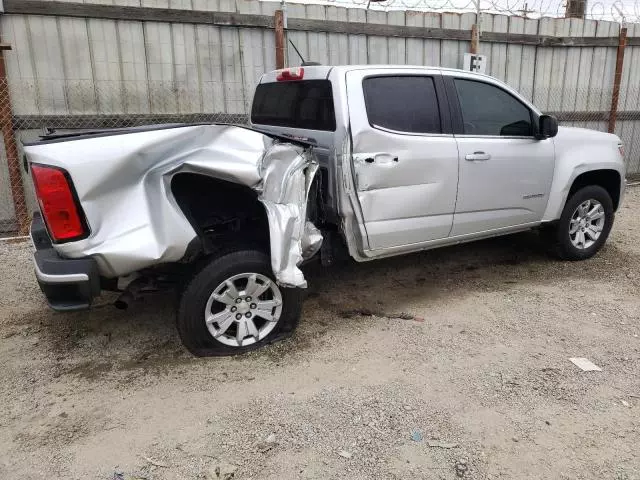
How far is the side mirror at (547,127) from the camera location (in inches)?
189

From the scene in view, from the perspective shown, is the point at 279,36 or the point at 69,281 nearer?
the point at 69,281

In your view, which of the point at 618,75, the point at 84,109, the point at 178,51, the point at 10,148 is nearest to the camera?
the point at 10,148

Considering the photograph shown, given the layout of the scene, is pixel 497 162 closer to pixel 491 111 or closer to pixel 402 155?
pixel 491 111

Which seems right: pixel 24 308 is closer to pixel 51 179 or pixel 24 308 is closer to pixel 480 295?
pixel 51 179

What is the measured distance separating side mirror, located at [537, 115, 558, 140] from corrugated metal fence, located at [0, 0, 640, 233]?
3.36 metres

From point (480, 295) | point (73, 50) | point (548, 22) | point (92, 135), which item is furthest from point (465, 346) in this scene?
point (548, 22)

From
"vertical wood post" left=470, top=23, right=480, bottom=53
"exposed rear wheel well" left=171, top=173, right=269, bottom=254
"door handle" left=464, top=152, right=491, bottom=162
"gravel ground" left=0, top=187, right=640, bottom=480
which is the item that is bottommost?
"gravel ground" left=0, top=187, right=640, bottom=480

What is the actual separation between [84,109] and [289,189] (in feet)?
12.7

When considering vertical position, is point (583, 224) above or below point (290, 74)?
Answer: below

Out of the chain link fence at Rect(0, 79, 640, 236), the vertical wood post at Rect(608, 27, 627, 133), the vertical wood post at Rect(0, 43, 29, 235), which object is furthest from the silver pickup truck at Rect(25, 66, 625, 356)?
the vertical wood post at Rect(608, 27, 627, 133)

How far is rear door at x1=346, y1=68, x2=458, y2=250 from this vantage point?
13.0ft

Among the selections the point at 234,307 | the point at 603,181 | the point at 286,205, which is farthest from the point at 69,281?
the point at 603,181

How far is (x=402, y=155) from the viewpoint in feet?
13.5

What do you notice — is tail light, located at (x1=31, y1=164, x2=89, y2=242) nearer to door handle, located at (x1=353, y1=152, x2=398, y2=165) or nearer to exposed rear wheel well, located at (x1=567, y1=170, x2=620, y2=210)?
door handle, located at (x1=353, y1=152, x2=398, y2=165)
